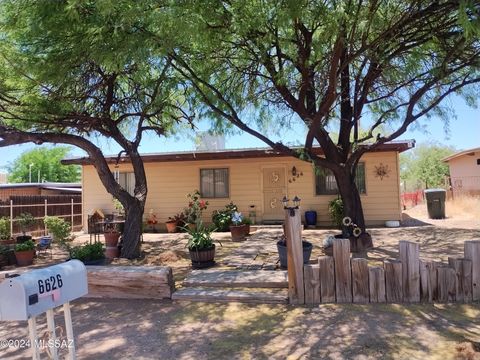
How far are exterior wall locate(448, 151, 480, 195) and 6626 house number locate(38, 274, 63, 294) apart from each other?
931 inches

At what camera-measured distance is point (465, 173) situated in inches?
1009

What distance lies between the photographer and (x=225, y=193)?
1429cm

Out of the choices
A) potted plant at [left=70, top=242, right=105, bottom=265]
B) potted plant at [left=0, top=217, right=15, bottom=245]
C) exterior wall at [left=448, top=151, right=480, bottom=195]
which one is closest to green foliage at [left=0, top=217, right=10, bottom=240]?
potted plant at [left=0, top=217, right=15, bottom=245]

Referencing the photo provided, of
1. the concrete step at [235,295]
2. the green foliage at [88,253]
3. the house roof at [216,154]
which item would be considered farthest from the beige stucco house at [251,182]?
the concrete step at [235,295]

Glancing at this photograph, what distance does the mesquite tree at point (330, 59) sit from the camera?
526cm

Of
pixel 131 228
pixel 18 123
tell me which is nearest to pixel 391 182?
pixel 131 228

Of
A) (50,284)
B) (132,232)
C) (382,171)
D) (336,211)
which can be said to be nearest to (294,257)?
(50,284)

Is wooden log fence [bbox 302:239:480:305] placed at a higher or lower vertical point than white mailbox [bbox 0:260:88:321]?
lower

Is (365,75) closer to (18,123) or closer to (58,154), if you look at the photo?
(18,123)

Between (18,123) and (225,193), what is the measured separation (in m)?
7.30

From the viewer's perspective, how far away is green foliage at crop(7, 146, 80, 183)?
52.4m

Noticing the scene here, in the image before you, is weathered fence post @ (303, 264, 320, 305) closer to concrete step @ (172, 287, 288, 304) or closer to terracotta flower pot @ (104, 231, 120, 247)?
concrete step @ (172, 287, 288, 304)

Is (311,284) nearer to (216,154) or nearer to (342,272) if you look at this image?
(342,272)

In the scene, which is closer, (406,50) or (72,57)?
(72,57)
